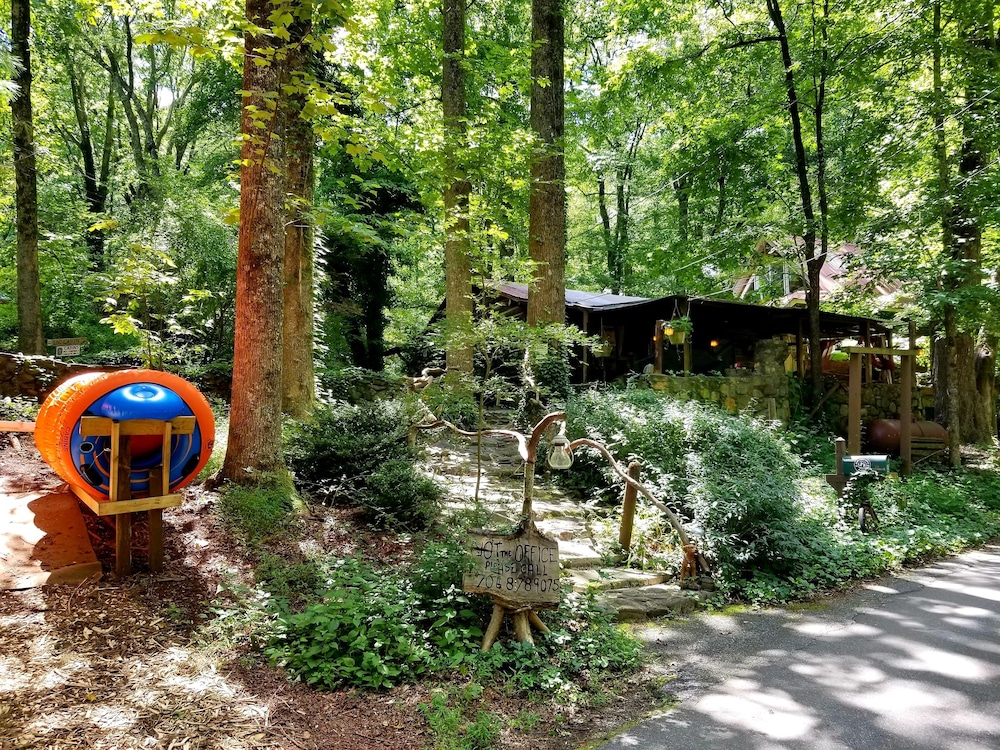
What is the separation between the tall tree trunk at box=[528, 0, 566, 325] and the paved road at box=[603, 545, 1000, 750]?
20.1ft

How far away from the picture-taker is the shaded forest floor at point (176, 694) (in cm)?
271

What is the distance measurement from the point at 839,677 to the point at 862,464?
16.4 feet

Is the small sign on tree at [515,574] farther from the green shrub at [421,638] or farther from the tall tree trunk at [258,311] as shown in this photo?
the tall tree trunk at [258,311]

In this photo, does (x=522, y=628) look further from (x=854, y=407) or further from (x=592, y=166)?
(x=592, y=166)

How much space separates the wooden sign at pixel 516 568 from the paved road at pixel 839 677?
99 centimetres

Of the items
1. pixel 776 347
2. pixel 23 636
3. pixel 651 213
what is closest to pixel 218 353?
pixel 23 636

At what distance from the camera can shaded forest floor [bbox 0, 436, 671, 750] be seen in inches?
107

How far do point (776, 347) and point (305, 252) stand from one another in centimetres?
1053

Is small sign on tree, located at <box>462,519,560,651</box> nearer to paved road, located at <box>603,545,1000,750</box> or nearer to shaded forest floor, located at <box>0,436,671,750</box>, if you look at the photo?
shaded forest floor, located at <box>0,436,671,750</box>

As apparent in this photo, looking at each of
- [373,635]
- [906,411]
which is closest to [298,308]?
[373,635]

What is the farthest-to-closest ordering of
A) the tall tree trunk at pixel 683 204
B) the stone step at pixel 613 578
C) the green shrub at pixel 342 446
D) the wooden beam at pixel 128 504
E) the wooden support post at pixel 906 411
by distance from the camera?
the tall tree trunk at pixel 683 204, the wooden support post at pixel 906 411, the green shrub at pixel 342 446, the stone step at pixel 613 578, the wooden beam at pixel 128 504

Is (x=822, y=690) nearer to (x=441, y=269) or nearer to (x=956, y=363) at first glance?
(x=956, y=363)

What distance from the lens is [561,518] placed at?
6.88 m

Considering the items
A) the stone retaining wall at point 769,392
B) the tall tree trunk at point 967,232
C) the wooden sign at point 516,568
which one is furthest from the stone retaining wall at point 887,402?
the wooden sign at point 516,568
